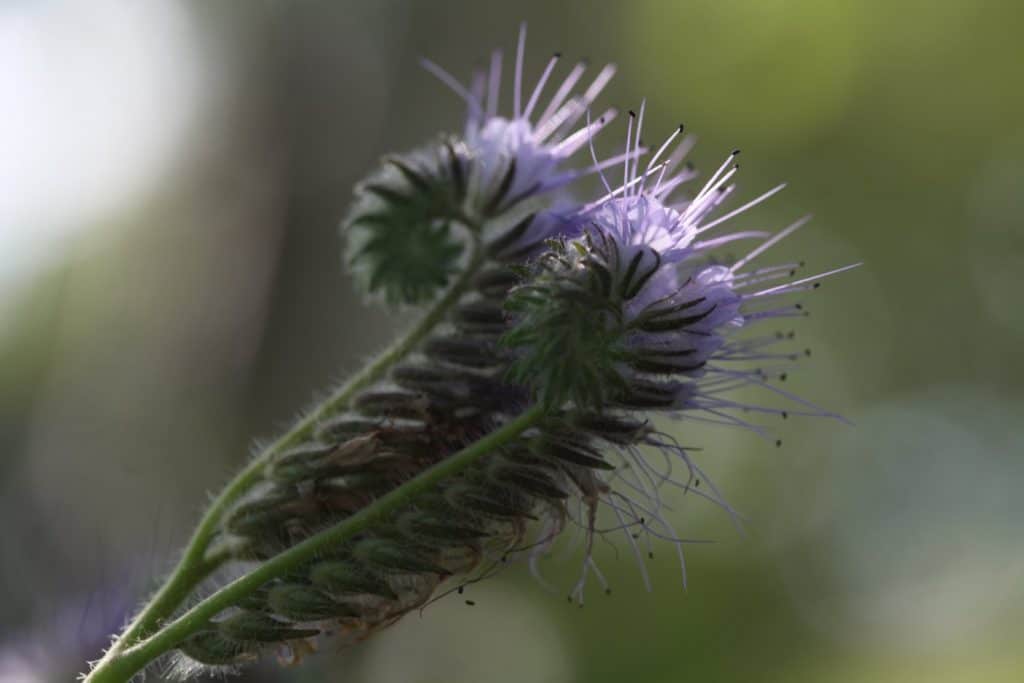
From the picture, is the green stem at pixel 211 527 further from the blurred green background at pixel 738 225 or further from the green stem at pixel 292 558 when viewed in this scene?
the blurred green background at pixel 738 225

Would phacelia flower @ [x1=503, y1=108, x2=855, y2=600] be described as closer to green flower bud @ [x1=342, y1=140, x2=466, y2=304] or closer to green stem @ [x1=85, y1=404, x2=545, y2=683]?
green stem @ [x1=85, y1=404, x2=545, y2=683]

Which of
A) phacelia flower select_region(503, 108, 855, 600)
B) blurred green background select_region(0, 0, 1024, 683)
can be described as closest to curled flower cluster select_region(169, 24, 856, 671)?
phacelia flower select_region(503, 108, 855, 600)

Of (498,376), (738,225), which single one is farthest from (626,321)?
(738,225)

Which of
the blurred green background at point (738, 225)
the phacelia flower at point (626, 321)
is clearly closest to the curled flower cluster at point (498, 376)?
the phacelia flower at point (626, 321)

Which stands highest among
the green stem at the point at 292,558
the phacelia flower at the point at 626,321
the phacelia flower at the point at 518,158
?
the phacelia flower at the point at 518,158

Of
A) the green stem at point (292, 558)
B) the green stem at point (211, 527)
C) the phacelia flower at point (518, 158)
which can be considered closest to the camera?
the green stem at point (292, 558)

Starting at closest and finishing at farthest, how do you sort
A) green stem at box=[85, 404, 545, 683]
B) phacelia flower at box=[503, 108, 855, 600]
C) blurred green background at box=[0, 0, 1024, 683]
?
phacelia flower at box=[503, 108, 855, 600], green stem at box=[85, 404, 545, 683], blurred green background at box=[0, 0, 1024, 683]

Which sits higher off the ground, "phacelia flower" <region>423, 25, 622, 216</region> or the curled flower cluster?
"phacelia flower" <region>423, 25, 622, 216</region>
